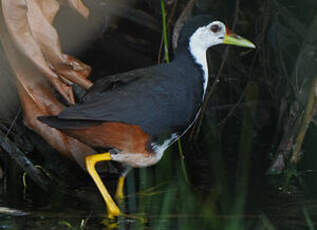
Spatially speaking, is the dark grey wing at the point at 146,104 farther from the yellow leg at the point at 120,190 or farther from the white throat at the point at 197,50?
the yellow leg at the point at 120,190

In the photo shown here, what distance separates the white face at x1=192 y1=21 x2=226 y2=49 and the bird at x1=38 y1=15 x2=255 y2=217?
21cm

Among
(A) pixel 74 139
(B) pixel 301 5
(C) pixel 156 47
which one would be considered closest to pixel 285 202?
(A) pixel 74 139

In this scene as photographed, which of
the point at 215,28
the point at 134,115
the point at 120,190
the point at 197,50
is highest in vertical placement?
the point at 215,28

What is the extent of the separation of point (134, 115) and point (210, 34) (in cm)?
84

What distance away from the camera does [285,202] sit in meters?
3.47

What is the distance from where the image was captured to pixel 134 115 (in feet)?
10.9

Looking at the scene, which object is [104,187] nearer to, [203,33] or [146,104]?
[146,104]

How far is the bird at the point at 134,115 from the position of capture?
3.26 m

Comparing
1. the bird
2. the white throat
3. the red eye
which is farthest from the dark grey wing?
the red eye

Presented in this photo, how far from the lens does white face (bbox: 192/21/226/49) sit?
379 cm

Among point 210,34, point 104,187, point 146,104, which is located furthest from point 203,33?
point 104,187

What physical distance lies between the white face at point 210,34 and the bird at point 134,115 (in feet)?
0.68

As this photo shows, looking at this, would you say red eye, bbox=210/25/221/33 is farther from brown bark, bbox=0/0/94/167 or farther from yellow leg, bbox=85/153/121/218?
yellow leg, bbox=85/153/121/218

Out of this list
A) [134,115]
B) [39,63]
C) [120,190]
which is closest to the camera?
[134,115]
